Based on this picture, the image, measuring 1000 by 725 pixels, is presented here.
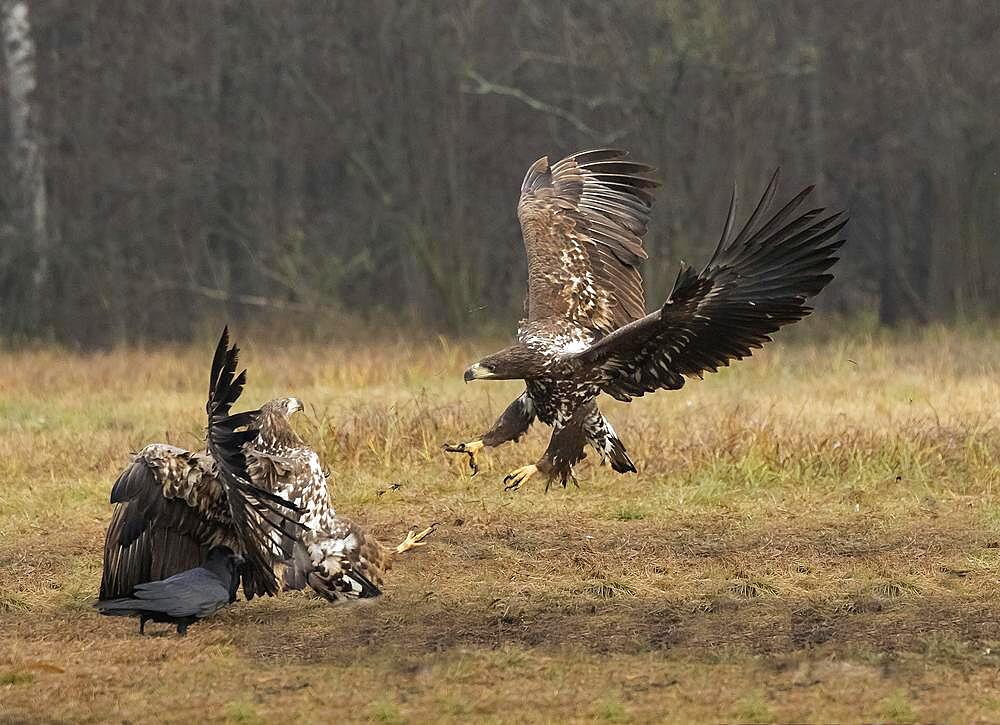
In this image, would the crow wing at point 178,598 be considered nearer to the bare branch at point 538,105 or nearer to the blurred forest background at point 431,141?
the blurred forest background at point 431,141

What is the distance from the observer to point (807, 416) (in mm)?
10750

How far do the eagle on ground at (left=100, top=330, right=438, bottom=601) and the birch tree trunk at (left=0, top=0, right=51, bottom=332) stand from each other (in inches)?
538

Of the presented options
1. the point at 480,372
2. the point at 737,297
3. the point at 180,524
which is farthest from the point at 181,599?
the point at 737,297

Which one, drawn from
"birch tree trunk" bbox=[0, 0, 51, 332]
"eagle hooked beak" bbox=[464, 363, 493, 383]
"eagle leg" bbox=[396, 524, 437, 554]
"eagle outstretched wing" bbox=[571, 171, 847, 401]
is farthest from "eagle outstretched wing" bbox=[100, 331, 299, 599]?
"birch tree trunk" bbox=[0, 0, 51, 332]

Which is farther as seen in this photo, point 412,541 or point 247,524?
point 412,541

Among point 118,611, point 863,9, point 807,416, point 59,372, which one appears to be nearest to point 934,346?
point 807,416

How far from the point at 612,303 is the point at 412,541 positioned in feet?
5.76

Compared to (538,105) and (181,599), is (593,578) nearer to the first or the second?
(181,599)

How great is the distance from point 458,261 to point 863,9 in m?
6.80

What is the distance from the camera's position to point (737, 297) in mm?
6445

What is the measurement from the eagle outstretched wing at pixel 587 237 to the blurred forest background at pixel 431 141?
8.90 m

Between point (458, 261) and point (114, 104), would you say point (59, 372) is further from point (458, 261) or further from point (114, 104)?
point (114, 104)

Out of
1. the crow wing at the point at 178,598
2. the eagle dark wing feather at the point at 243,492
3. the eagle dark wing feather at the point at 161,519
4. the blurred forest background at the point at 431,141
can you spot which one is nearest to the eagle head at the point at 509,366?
the eagle dark wing feather at the point at 243,492

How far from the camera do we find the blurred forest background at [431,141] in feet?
62.5
